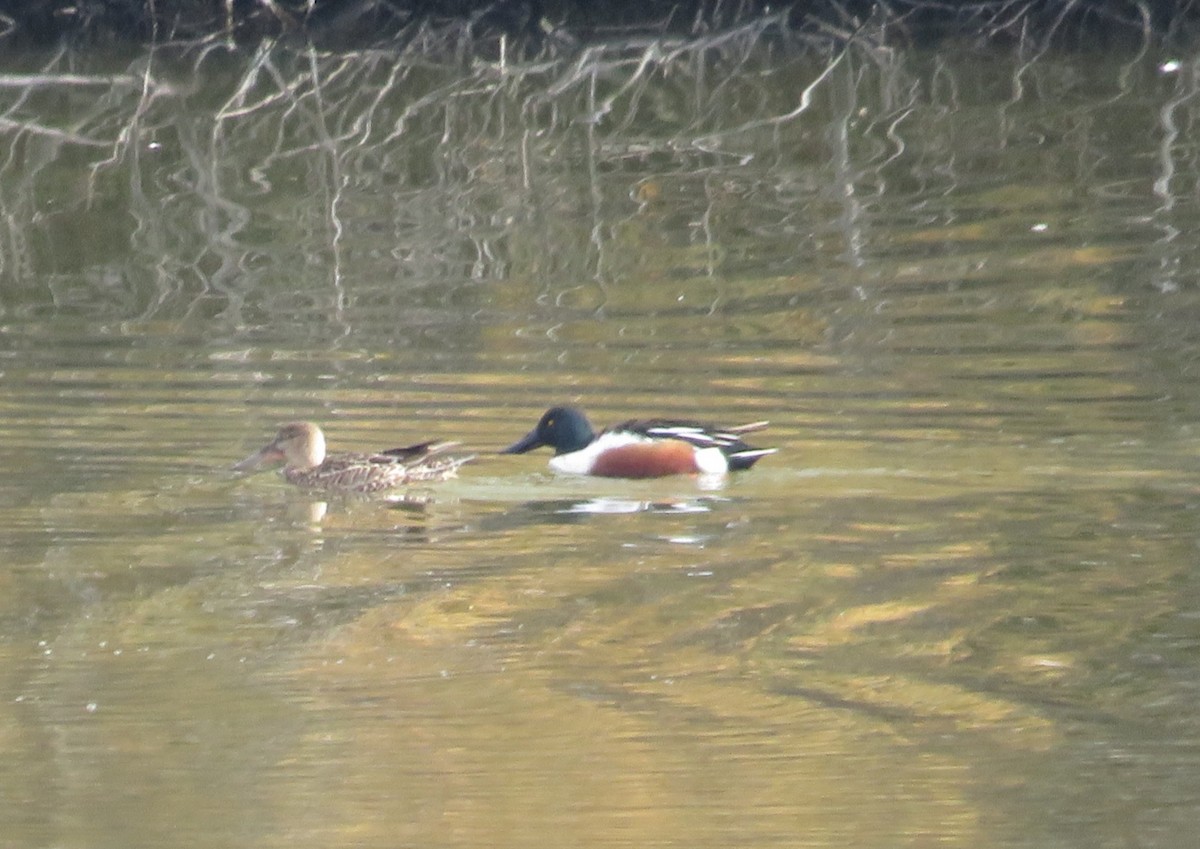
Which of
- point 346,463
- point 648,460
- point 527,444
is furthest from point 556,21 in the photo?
point 346,463

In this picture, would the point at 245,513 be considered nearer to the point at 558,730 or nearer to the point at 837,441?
the point at 837,441

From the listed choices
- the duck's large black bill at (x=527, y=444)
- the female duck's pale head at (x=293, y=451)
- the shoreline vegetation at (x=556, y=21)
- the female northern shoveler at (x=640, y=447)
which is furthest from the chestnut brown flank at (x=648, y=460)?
the shoreline vegetation at (x=556, y=21)

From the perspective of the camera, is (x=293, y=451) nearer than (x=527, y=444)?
Yes

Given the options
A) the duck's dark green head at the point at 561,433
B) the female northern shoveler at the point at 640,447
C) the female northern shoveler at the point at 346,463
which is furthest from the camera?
the duck's dark green head at the point at 561,433

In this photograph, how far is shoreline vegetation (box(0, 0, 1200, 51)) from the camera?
24453 millimetres

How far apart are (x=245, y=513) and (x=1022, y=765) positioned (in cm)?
388

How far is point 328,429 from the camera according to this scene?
33.5 ft

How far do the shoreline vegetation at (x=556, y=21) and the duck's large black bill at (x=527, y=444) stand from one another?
14.2 meters

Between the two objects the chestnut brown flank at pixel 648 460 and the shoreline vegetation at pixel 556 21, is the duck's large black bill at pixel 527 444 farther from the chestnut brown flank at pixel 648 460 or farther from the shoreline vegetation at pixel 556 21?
the shoreline vegetation at pixel 556 21

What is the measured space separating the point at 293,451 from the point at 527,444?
922mm

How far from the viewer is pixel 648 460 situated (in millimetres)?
9430

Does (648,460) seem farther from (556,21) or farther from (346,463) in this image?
(556,21)

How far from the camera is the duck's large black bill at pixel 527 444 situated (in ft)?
31.4

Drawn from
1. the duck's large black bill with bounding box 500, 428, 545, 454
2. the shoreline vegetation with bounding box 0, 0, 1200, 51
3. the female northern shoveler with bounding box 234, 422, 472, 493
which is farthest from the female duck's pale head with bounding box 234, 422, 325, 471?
the shoreline vegetation with bounding box 0, 0, 1200, 51
